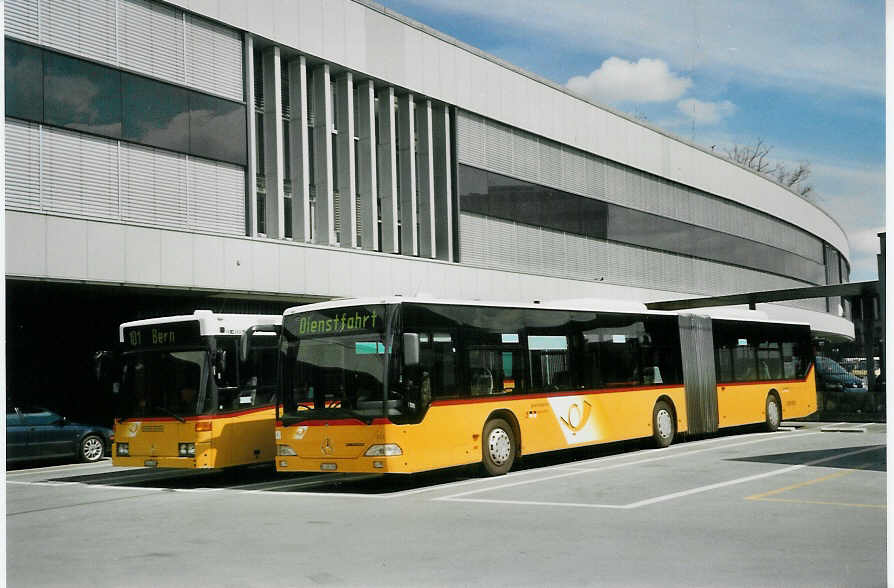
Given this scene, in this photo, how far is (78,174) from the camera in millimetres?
20391

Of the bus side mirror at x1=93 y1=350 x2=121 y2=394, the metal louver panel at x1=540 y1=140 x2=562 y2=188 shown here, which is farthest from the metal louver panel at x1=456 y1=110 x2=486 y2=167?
the bus side mirror at x1=93 y1=350 x2=121 y2=394

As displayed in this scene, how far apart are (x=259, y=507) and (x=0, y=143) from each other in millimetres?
5967

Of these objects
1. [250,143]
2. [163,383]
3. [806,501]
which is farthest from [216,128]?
[806,501]

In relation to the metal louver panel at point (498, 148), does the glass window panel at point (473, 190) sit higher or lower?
lower

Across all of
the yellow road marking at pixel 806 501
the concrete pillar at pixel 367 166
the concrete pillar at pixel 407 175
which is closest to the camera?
the yellow road marking at pixel 806 501

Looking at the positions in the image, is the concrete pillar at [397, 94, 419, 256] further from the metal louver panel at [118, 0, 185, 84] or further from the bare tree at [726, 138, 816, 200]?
the bare tree at [726, 138, 816, 200]

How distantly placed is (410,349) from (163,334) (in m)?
4.65

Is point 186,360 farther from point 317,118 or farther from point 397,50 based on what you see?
point 397,50

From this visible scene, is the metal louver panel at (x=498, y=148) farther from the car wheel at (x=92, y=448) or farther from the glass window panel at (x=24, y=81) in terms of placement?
the glass window panel at (x=24, y=81)

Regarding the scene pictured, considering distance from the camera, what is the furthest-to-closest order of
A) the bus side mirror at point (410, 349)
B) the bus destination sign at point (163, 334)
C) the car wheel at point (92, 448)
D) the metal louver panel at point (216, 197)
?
the metal louver panel at point (216, 197)
the car wheel at point (92, 448)
the bus destination sign at point (163, 334)
the bus side mirror at point (410, 349)

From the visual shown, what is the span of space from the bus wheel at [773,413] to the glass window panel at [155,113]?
47.3 feet

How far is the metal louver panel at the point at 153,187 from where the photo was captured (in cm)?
2148

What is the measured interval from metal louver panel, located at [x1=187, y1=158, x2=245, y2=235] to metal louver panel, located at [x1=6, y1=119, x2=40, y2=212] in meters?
4.11

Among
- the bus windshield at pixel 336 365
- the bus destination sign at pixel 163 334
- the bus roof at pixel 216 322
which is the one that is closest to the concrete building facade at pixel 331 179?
the bus windshield at pixel 336 365
